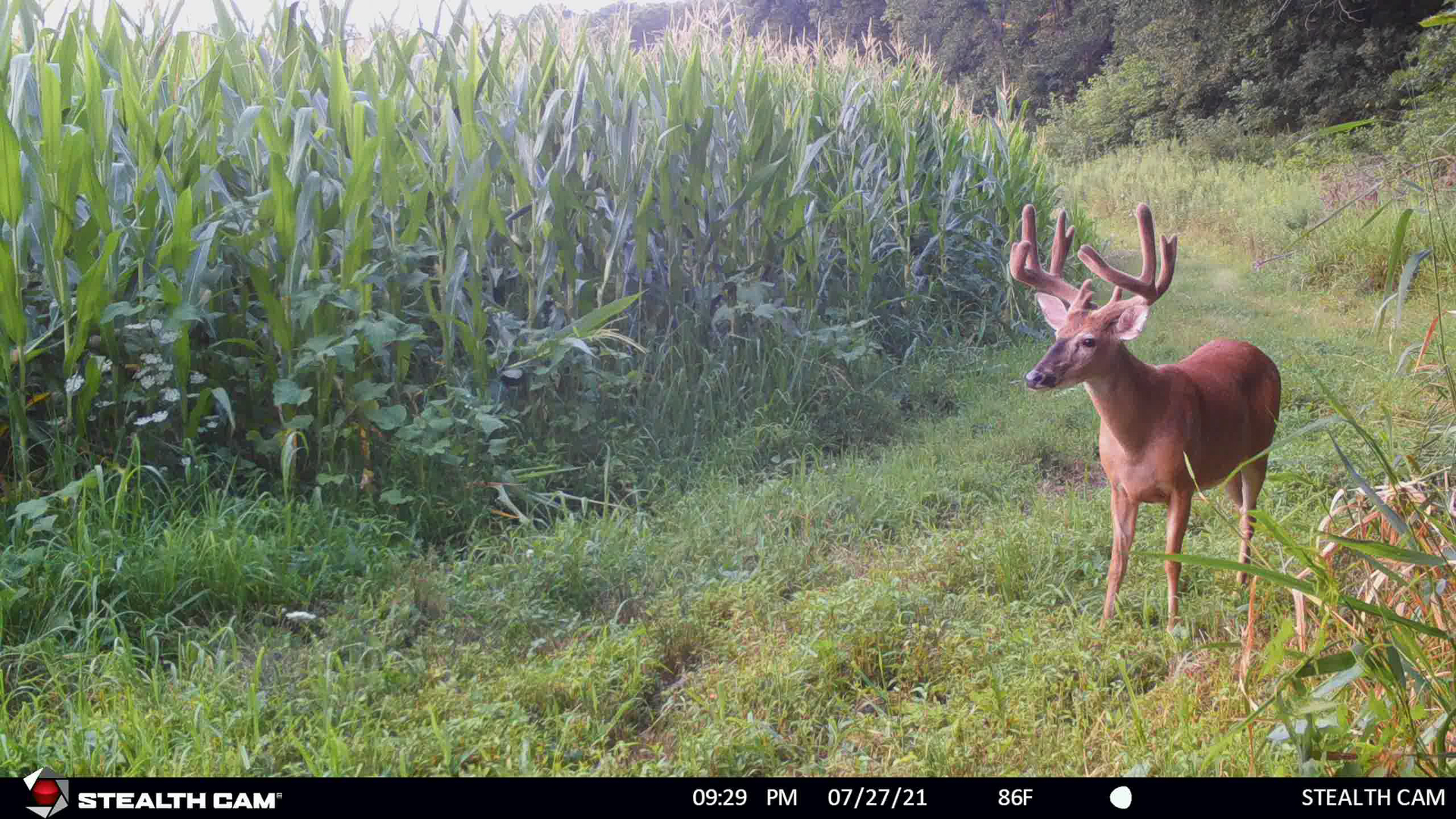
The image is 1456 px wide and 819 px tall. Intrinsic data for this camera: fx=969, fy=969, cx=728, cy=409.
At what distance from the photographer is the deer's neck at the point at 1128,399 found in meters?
2.64

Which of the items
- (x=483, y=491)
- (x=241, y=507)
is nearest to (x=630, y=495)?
(x=483, y=491)

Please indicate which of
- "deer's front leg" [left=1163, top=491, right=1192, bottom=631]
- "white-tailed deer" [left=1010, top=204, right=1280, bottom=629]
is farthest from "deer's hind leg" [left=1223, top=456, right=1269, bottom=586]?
"deer's front leg" [left=1163, top=491, right=1192, bottom=631]

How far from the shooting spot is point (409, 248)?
13.5ft

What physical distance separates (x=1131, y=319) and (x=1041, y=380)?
286 millimetres

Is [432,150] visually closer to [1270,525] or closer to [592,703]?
[592,703]

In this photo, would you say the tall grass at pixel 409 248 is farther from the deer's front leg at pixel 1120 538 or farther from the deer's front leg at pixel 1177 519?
the deer's front leg at pixel 1177 519
